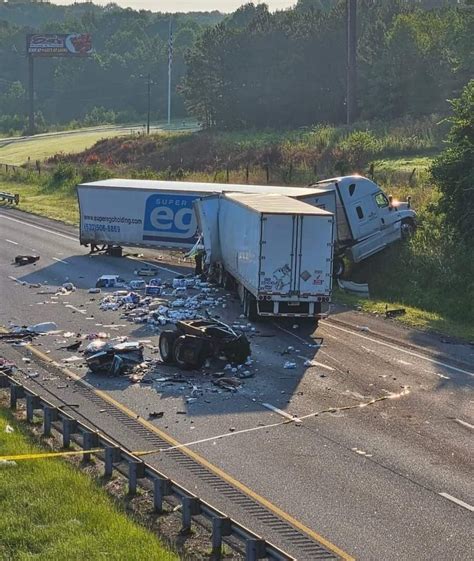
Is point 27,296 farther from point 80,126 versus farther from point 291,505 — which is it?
point 80,126

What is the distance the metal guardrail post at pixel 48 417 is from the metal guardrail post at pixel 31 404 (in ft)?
1.98

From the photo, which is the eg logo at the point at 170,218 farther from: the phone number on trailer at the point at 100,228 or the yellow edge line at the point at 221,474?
the yellow edge line at the point at 221,474

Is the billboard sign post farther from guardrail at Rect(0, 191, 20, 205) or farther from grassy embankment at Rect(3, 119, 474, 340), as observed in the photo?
guardrail at Rect(0, 191, 20, 205)

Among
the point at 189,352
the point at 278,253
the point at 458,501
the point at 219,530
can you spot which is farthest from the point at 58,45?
the point at 219,530

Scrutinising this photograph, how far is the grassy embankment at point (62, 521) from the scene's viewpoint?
1062 centimetres

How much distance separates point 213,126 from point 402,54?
31.6 meters

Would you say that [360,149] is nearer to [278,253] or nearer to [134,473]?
[278,253]

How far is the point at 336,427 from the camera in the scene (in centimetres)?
1695

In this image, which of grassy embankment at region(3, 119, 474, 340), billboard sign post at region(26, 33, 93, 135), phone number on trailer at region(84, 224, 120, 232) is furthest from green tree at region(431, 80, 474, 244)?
billboard sign post at region(26, 33, 93, 135)

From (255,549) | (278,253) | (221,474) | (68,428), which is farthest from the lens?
(278,253)

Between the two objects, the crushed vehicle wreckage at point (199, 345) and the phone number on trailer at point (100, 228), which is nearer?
the crushed vehicle wreckage at point (199, 345)

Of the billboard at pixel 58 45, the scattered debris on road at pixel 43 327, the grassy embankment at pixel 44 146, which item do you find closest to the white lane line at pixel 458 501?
the scattered debris on road at pixel 43 327

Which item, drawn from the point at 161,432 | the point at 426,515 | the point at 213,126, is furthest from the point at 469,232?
the point at 213,126

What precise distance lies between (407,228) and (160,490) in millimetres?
23880
